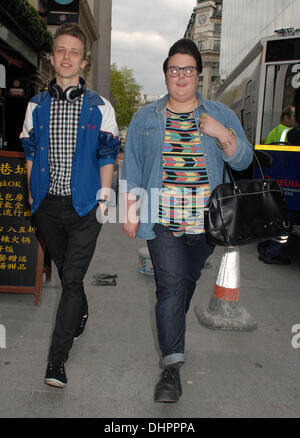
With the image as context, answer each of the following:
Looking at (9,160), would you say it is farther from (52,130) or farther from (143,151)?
(143,151)

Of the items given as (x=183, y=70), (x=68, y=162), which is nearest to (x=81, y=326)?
(x=68, y=162)

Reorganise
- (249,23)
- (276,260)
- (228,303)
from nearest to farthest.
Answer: (228,303), (276,260), (249,23)

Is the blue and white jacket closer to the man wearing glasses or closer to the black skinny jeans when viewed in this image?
the black skinny jeans

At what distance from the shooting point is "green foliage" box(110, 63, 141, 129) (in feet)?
194

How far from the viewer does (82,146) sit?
115 inches

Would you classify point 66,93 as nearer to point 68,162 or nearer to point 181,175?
point 68,162

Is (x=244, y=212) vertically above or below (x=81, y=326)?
above

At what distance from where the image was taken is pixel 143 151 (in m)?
2.87

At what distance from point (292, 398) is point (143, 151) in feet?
5.96

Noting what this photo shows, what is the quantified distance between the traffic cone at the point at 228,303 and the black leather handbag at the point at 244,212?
1.12 metres

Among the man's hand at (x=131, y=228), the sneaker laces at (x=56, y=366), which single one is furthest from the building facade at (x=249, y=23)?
the sneaker laces at (x=56, y=366)

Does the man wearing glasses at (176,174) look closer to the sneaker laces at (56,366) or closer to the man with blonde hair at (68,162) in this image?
the man with blonde hair at (68,162)

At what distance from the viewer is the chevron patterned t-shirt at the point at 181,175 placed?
109 inches

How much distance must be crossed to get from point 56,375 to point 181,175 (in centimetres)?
147
